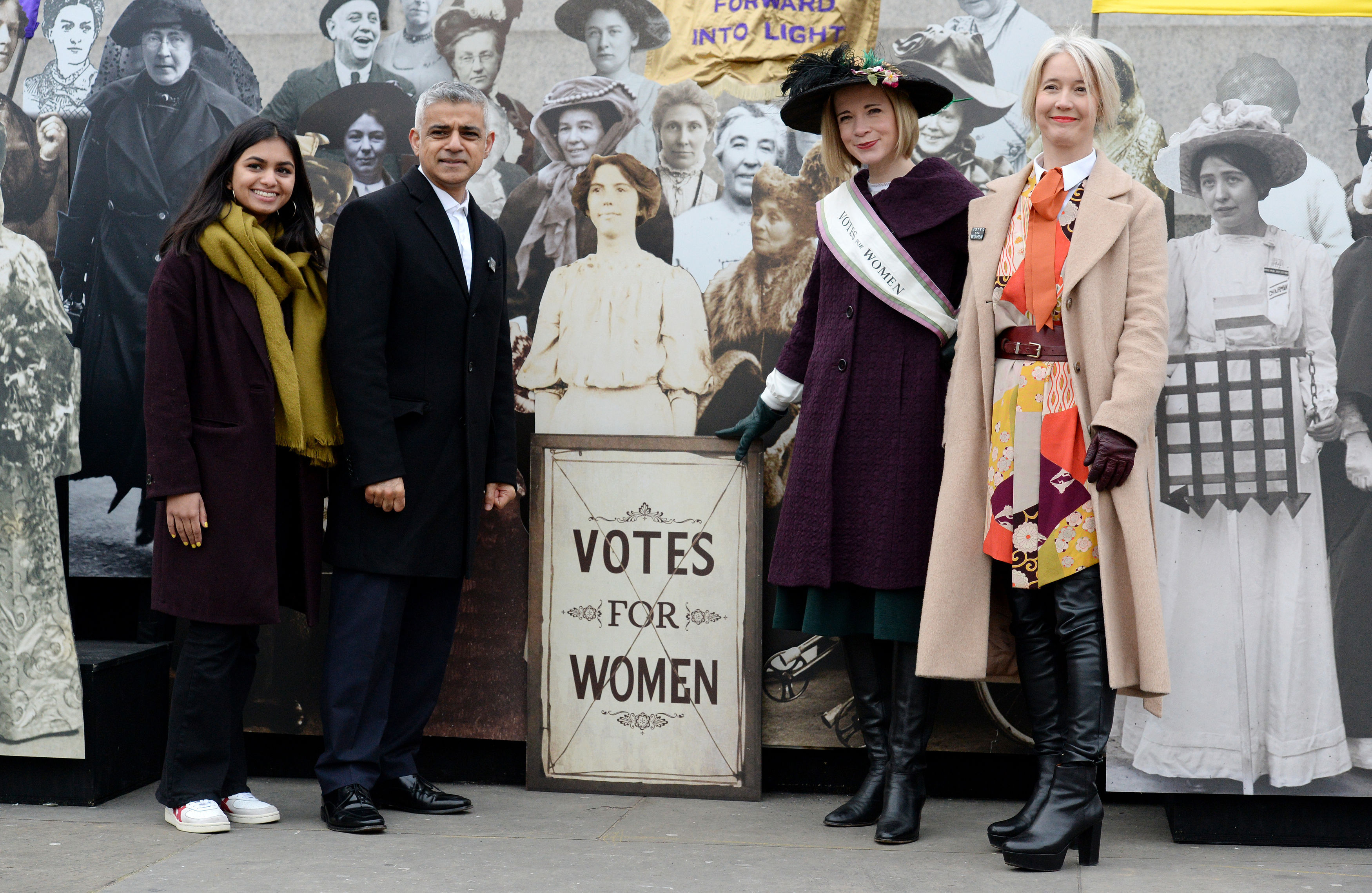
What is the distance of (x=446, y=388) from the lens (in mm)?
3396

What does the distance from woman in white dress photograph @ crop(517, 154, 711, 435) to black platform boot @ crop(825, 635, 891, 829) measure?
85 centimetres

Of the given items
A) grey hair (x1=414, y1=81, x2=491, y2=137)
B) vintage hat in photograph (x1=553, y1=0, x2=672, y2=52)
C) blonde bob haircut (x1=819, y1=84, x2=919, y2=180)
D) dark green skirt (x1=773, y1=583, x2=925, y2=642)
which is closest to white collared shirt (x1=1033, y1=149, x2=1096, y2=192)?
blonde bob haircut (x1=819, y1=84, x2=919, y2=180)

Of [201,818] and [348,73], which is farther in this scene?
[348,73]

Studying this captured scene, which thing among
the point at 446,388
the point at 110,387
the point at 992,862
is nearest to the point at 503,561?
the point at 446,388

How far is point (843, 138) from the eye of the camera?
3361mm

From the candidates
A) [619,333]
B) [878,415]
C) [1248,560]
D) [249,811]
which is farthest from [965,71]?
[249,811]

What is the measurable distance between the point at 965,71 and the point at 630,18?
960 mm

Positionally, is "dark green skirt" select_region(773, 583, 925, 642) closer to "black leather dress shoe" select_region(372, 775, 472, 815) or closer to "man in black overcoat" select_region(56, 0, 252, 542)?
"black leather dress shoe" select_region(372, 775, 472, 815)

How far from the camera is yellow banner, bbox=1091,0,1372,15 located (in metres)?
3.38

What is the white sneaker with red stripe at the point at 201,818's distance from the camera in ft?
10.6

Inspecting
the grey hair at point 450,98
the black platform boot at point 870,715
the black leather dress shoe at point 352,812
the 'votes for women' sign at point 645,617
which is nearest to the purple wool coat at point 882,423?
the black platform boot at point 870,715

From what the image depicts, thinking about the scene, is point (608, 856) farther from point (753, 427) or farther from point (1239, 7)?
point (1239, 7)

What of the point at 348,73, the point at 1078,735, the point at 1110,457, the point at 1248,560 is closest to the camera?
the point at 1110,457

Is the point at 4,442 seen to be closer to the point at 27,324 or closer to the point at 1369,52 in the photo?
the point at 27,324
